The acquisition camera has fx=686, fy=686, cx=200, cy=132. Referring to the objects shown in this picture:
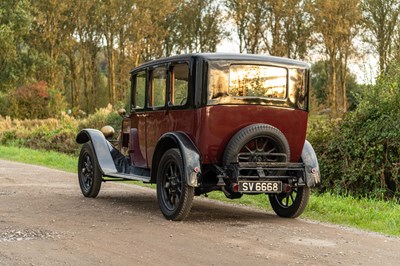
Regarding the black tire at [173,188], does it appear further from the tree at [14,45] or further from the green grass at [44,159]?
the tree at [14,45]

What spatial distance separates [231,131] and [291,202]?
198cm

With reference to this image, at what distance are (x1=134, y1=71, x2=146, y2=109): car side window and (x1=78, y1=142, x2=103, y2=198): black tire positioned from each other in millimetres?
1211

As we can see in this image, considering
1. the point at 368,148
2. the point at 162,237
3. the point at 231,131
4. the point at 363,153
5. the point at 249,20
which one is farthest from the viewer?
the point at 249,20

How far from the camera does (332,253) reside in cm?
696

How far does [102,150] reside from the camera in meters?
11.4

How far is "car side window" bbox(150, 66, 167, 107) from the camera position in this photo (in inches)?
393

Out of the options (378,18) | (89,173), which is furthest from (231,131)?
(378,18)

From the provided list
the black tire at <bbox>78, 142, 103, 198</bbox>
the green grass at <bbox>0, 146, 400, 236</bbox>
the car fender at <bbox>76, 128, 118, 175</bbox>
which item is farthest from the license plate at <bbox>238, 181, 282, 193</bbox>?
the black tire at <bbox>78, 142, 103, 198</bbox>

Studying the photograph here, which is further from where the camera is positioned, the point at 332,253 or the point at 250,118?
the point at 250,118

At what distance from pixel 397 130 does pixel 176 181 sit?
208 inches

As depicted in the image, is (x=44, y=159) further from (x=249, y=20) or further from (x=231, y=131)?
(x=249, y=20)

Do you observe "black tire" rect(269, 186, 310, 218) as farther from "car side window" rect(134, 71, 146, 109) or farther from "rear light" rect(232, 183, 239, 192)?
"car side window" rect(134, 71, 146, 109)

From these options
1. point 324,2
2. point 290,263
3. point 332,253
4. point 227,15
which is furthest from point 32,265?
point 227,15

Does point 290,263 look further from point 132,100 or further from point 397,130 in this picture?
point 397,130
